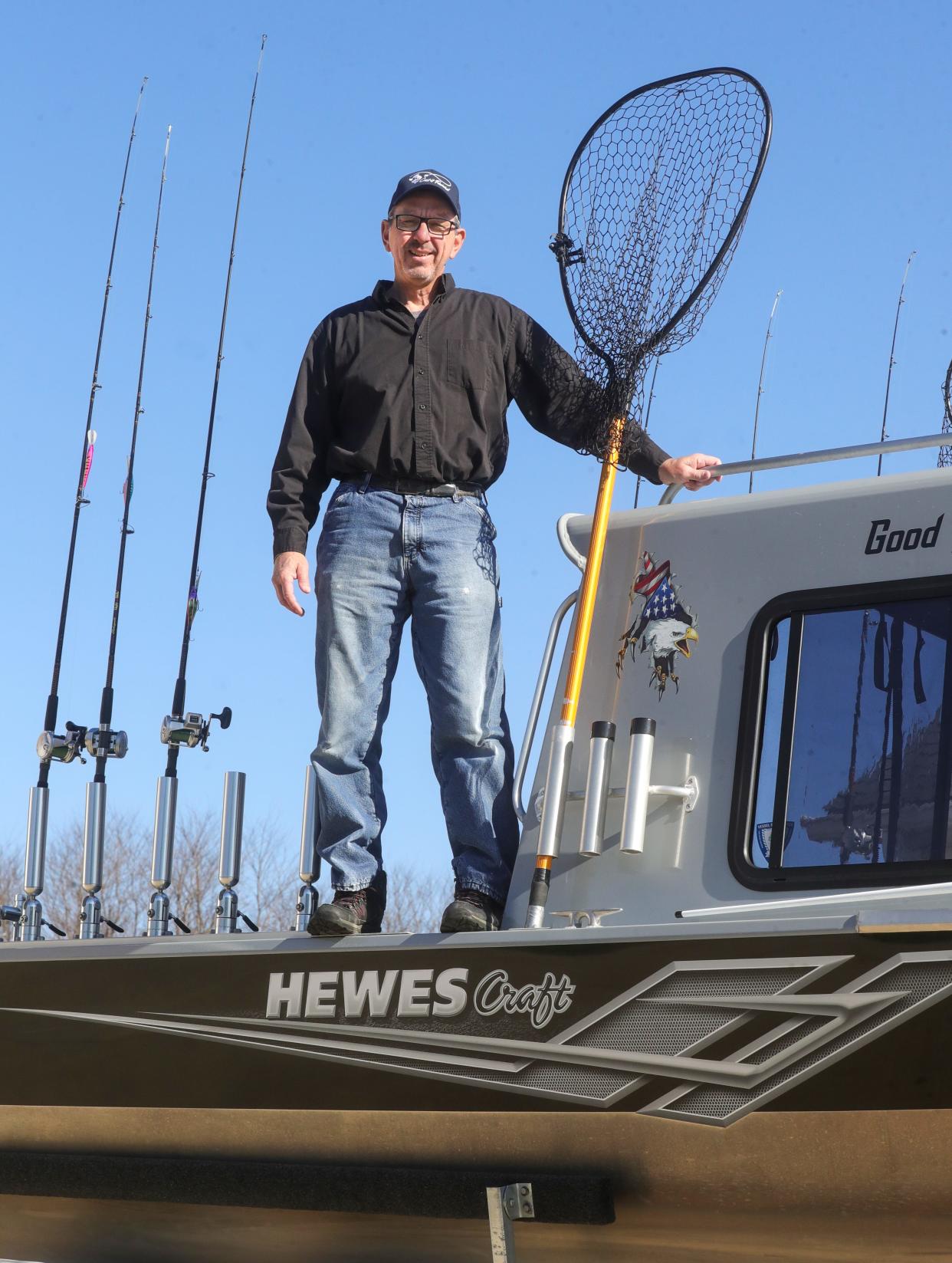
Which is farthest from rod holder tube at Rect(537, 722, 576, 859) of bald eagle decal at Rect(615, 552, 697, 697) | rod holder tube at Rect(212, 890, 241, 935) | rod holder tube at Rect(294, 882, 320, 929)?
rod holder tube at Rect(212, 890, 241, 935)

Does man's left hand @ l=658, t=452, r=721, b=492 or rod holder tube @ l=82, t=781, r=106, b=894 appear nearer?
man's left hand @ l=658, t=452, r=721, b=492

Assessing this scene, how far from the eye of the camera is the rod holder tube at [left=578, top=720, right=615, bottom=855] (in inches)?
164

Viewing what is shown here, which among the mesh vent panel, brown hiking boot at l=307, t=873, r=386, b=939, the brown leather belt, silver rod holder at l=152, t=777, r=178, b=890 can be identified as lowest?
the mesh vent panel

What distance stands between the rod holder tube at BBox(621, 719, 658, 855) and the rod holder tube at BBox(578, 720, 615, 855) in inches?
2.4

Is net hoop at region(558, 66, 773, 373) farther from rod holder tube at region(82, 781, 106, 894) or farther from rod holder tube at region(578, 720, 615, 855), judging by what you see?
rod holder tube at region(82, 781, 106, 894)

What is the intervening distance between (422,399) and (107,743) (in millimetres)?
1801

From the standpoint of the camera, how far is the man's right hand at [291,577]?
15.2 ft

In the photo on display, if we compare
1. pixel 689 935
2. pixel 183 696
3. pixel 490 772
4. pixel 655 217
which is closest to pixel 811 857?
pixel 689 935

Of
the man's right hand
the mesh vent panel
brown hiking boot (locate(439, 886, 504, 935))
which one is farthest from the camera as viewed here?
the man's right hand

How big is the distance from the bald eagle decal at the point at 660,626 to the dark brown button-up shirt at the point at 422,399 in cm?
36

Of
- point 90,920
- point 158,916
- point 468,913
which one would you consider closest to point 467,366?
point 468,913

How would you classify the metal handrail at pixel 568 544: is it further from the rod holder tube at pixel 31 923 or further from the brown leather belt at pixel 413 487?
the rod holder tube at pixel 31 923

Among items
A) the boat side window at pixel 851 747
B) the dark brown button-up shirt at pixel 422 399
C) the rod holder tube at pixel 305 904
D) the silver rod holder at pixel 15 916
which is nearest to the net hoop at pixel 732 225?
the dark brown button-up shirt at pixel 422 399

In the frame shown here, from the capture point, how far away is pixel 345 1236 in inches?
169
